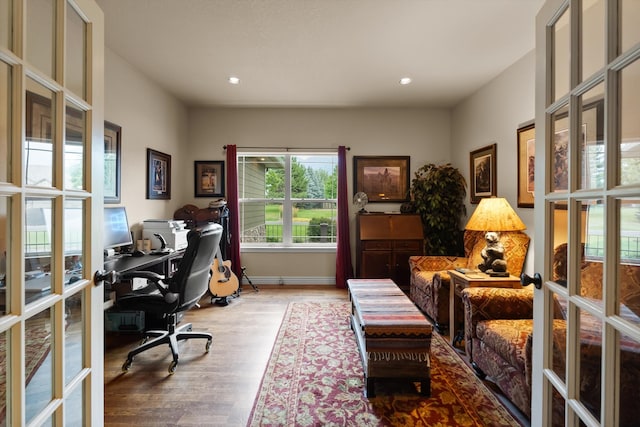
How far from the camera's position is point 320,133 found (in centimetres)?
440

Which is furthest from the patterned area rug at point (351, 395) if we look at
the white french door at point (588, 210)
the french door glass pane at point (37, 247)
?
the french door glass pane at point (37, 247)

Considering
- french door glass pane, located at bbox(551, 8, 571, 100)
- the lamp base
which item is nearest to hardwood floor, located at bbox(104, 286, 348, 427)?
the lamp base

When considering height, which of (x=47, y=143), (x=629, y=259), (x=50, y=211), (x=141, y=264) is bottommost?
(x=141, y=264)

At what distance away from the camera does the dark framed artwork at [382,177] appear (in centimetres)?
440

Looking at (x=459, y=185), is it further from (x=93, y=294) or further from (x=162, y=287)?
(x=93, y=294)

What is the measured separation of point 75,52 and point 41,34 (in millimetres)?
128

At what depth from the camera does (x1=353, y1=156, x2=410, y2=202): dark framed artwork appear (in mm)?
4398

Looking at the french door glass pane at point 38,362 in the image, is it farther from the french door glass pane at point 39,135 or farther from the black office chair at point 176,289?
the black office chair at point 176,289

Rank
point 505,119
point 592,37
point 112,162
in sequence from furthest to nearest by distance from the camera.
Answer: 1. point 505,119
2. point 112,162
3. point 592,37

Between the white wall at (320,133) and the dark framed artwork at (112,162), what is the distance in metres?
1.53

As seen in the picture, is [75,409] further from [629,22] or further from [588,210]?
[629,22]

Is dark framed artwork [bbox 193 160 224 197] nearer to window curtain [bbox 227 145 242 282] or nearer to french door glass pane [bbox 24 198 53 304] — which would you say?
window curtain [bbox 227 145 242 282]

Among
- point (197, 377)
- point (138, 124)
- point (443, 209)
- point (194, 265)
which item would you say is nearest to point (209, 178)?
point (138, 124)

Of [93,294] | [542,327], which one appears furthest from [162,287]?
[542,327]
